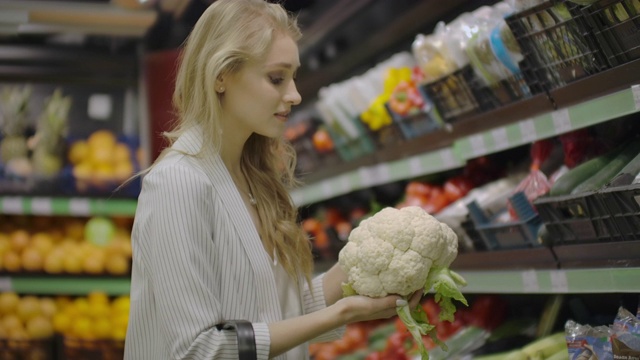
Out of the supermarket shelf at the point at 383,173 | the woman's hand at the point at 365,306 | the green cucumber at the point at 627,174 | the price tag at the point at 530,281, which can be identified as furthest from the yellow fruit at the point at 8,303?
the green cucumber at the point at 627,174

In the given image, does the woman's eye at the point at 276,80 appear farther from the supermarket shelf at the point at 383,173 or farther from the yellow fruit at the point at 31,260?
the yellow fruit at the point at 31,260

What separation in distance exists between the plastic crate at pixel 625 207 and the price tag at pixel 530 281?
0.41 metres

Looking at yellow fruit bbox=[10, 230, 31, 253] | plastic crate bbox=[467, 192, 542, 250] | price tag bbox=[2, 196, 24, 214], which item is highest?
price tag bbox=[2, 196, 24, 214]

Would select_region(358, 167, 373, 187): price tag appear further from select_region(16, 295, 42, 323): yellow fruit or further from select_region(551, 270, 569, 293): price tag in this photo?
select_region(16, 295, 42, 323): yellow fruit

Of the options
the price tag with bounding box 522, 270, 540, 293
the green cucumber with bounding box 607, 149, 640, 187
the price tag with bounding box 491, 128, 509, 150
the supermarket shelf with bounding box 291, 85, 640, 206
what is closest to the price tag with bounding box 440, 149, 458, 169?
the supermarket shelf with bounding box 291, 85, 640, 206

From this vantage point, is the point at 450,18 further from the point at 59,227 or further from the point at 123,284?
the point at 59,227

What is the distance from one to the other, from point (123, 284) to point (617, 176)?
10.3 feet

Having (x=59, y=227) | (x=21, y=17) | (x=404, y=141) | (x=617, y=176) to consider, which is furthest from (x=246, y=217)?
(x=59, y=227)

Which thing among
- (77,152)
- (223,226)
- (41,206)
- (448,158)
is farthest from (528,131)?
(77,152)

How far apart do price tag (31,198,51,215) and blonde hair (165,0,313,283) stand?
2.56 metres

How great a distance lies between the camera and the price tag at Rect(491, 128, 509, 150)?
8.71 feet

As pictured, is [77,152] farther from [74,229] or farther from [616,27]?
[616,27]

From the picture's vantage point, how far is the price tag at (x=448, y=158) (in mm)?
3012

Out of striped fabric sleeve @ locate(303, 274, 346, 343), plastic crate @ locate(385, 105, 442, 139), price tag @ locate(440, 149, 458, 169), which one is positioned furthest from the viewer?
plastic crate @ locate(385, 105, 442, 139)
